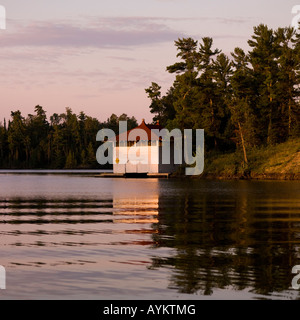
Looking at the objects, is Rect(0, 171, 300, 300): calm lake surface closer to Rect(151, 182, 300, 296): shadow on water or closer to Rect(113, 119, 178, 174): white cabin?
Rect(151, 182, 300, 296): shadow on water

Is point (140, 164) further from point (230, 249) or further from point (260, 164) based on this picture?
point (230, 249)

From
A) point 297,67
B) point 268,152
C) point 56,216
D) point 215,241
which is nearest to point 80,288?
point 215,241

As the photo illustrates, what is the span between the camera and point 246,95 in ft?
335

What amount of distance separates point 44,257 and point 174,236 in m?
6.13

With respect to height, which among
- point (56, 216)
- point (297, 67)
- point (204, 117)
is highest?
point (297, 67)

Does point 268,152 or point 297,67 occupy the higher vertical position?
point 297,67

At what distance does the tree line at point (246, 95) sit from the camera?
98938mm

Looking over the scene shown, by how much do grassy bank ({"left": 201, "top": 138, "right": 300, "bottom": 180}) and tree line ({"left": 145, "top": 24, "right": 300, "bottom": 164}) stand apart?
1.66 m

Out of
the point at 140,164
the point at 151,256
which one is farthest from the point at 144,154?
the point at 151,256

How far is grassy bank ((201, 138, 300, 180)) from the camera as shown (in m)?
89.7

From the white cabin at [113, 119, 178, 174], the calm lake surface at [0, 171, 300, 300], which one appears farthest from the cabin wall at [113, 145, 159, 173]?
the calm lake surface at [0, 171, 300, 300]

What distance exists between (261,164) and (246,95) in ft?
45.6
